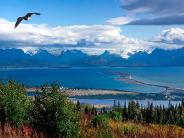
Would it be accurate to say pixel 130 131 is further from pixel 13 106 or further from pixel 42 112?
pixel 13 106

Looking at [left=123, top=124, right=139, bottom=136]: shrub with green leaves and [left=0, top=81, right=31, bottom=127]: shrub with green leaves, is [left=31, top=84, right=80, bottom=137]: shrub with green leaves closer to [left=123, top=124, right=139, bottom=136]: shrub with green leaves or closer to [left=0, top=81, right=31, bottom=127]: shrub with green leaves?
[left=0, top=81, right=31, bottom=127]: shrub with green leaves

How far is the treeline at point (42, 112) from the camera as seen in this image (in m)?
18.9

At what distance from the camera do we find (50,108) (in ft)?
65.1

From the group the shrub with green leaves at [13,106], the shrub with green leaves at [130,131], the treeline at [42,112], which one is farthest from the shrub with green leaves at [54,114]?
the shrub with green leaves at [130,131]

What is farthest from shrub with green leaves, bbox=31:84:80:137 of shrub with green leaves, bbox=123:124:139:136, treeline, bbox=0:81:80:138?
shrub with green leaves, bbox=123:124:139:136

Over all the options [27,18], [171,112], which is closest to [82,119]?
[27,18]

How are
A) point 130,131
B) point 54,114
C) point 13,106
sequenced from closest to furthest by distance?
point 130,131 < point 54,114 < point 13,106

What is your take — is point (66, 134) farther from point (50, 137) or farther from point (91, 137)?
point (91, 137)

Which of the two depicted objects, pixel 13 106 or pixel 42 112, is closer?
pixel 42 112

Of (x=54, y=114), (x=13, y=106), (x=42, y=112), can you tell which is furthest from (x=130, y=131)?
(x=13, y=106)

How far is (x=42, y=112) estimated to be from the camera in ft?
65.5

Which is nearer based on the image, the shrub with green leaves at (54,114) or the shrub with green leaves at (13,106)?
the shrub with green leaves at (54,114)

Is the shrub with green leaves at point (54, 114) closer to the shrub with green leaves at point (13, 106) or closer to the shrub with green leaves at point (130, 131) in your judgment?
the shrub with green leaves at point (13, 106)

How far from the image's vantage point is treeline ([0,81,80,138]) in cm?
1889
